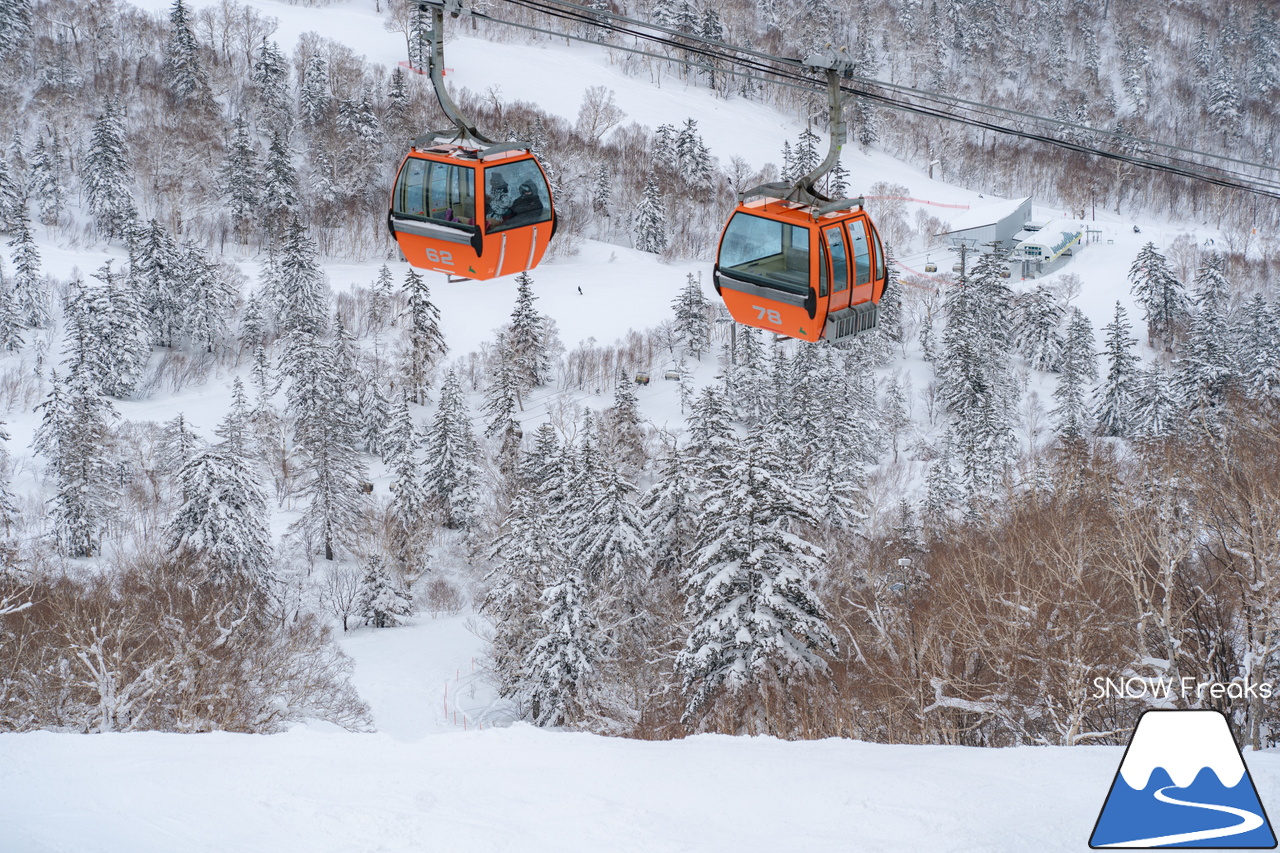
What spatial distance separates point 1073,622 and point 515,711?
2552 cm

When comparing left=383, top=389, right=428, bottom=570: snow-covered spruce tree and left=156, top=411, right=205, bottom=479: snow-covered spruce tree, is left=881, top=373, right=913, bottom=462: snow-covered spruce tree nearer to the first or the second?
left=383, top=389, right=428, bottom=570: snow-covered spruce tree

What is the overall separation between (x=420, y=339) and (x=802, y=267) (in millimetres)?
62479

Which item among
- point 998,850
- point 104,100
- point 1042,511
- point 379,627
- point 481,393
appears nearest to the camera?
point 998,850

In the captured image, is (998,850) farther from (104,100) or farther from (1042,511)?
(104,100)

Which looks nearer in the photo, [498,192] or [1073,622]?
[498,192]

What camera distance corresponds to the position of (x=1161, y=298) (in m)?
85.8

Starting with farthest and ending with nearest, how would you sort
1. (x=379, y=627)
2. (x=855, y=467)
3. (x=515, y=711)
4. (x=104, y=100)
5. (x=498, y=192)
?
(x=104, y=100) → (x=855, y=467) → (x=379, y=627) → (x=515, y=711) → (x=498, y=192)

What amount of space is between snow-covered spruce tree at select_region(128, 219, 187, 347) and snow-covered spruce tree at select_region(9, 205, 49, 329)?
552cm

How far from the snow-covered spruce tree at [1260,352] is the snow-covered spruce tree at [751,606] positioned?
150 feet

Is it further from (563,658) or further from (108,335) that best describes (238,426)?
(563,658)

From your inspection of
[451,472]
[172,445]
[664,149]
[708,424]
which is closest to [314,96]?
[664,149]

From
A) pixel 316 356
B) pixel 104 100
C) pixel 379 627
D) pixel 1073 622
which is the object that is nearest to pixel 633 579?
pixel 379 627

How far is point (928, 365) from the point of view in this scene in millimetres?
85250

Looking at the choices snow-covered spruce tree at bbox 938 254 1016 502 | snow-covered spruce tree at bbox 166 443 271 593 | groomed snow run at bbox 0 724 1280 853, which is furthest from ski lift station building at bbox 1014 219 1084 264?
groomed snow run at bbox 0 724 1280 853
